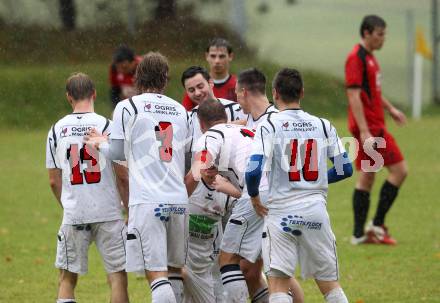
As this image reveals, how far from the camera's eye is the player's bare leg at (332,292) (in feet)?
22.7

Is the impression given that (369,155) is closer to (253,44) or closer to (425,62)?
(253,44)

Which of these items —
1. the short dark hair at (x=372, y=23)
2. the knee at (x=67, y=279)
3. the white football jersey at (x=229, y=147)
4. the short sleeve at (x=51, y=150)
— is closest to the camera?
the white football jersey at (x=229, y=147)

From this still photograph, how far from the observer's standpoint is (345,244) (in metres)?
11.7

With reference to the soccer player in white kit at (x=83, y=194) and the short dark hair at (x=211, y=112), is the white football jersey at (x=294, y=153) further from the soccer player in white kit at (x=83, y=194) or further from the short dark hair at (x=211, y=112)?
the soccer player in white kit at (x=83, y=194)

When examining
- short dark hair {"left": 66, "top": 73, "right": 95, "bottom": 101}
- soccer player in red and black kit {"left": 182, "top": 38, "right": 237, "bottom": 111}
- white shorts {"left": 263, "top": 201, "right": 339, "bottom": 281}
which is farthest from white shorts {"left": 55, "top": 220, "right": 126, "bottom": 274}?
soccer player in red and black kit {"left": 182, "top": 38, "right": 237, "bottom": 111}

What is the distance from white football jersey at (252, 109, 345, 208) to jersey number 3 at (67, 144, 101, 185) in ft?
4.34

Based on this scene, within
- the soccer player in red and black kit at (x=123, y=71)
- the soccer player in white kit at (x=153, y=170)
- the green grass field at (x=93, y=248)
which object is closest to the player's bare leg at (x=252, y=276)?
the green grass field at (x=93, y=248)

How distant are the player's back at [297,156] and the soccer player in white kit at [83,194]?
123cm

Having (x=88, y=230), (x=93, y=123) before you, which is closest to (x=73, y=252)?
(x=88, y=230)

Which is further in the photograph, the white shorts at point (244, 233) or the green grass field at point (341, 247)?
the green grass field at point (341, 247)

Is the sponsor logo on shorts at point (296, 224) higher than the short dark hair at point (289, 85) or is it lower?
lower

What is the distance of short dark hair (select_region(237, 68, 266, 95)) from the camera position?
300 inches

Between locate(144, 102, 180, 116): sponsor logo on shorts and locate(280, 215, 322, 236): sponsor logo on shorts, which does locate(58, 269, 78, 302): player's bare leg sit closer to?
locate(144, 102, 180, 116): sponsor logo on shorts

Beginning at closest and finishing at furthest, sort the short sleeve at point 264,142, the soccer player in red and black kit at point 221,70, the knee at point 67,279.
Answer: the short sleeve at point 264,142
the knee at point 67,279
the soccer player in red and black kit at point 221,70
